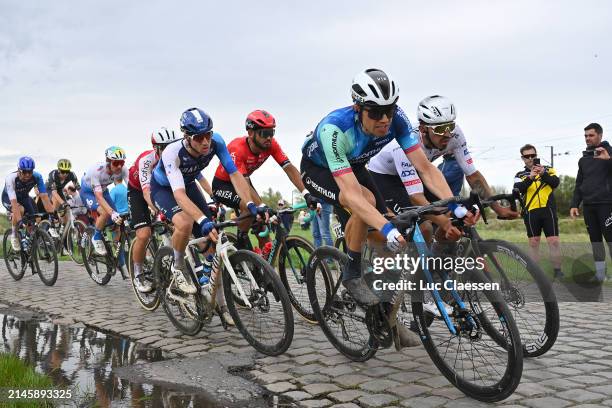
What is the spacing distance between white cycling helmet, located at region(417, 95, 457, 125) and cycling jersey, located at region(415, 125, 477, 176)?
70cm

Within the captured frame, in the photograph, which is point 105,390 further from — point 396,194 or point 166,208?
point 396,194

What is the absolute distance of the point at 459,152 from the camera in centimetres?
658

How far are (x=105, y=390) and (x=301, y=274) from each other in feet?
8.11

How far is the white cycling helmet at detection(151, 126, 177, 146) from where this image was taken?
319 inches

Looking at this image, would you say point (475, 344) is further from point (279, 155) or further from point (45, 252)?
point (45, 252)

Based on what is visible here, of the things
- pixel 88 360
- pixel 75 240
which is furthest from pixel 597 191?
Result: pixel 75 240

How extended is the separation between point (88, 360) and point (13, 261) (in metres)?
7.71

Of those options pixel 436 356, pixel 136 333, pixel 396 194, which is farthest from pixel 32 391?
pixel 396 194

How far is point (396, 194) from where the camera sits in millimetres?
6590

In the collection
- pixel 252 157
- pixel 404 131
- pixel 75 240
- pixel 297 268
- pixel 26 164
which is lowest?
pixel 297 268

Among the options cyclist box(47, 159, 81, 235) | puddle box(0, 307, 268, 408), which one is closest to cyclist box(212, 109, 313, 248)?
puddle box(0, 307, 268, 408)

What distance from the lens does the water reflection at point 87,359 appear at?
14.6ft

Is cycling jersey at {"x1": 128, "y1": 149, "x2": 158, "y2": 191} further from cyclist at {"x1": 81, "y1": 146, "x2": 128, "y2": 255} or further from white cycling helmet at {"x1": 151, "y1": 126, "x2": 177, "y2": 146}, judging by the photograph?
cyclist at {"x1": 81, "y1": 146, "x2": 128, "y2": 255}

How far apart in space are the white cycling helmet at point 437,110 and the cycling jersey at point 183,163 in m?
2.23
